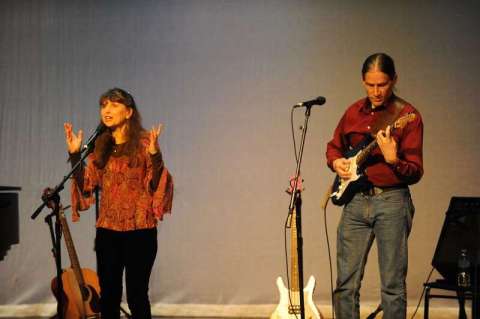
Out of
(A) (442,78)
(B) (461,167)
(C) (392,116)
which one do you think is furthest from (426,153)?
(C) (392,116)

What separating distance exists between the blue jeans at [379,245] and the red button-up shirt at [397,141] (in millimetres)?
96

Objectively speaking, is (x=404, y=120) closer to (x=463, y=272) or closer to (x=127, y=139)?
(x=463, y=272)

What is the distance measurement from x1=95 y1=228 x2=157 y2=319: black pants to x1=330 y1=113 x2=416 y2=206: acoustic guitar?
1.06 meters

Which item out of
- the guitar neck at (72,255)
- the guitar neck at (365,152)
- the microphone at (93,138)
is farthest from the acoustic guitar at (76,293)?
the guitar neck at (365,152)

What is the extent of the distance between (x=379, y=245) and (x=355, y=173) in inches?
15.2

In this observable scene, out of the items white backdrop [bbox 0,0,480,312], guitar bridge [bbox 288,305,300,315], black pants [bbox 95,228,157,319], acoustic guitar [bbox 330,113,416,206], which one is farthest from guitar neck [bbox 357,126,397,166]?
white backdrop [bbox 0,0,480,312]

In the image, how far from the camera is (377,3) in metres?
5.28

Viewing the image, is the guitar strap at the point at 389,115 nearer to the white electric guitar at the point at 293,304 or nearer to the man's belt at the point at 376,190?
the man's belt at the point at 376,190

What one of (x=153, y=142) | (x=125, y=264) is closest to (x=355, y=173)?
(x=153, y=142)

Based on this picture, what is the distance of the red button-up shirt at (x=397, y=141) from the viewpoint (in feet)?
10.3

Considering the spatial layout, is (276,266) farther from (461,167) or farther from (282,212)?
(461,167)

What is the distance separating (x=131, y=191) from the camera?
11.5 ft

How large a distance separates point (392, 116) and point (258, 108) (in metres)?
2.20

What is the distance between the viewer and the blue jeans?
317 centimetres
